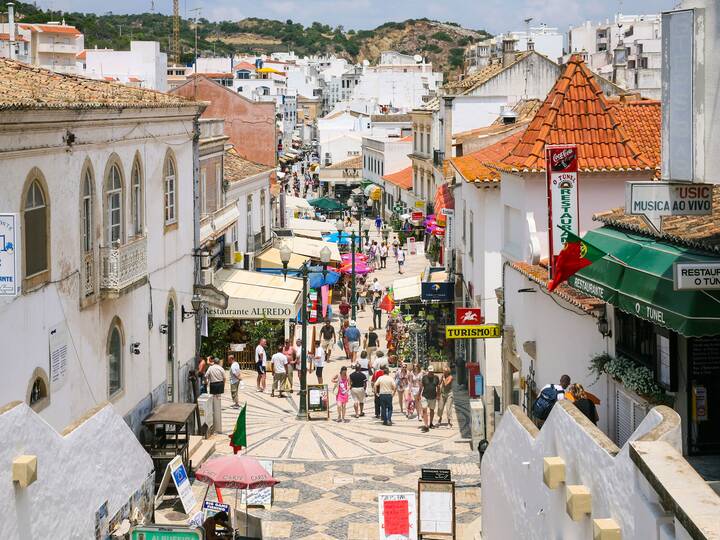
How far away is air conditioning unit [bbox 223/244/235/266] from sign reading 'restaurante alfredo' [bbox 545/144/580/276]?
64.6 ft

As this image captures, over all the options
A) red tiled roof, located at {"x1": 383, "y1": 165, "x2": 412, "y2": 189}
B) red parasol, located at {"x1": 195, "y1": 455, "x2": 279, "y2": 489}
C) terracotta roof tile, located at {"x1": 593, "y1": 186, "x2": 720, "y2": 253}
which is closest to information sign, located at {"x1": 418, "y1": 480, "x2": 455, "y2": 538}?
red parasol, located at {"x1": 195, "y1": 455, "x2": 279, "y2": 489}

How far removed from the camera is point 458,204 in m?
34.4

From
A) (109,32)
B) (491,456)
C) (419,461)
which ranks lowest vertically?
(419,461)

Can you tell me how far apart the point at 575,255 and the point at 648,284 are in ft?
5.26

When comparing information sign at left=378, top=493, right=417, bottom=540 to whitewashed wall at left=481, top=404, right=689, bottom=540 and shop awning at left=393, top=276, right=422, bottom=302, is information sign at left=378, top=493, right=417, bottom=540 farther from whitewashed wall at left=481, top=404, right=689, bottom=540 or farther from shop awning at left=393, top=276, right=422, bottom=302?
shop awning at left=393, top=276, right=422, bottom=302

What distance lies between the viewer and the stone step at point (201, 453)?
22.2 m

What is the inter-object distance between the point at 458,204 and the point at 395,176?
4098cm

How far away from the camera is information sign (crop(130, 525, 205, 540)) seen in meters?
13.6

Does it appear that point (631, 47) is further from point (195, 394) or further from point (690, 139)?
point (690, 139)

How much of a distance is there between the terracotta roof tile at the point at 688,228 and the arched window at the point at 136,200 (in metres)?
10.4

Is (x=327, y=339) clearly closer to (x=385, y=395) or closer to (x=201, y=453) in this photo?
(x=385, y=395)

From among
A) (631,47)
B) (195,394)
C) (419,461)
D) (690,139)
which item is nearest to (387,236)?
(631,47)

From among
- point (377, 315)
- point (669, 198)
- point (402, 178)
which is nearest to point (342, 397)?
point (377, 315)

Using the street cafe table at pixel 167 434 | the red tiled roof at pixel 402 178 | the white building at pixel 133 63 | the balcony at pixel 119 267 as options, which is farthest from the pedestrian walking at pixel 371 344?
the white building at pixel 133 63
